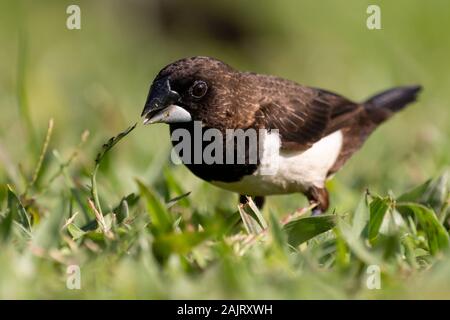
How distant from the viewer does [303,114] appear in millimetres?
4848

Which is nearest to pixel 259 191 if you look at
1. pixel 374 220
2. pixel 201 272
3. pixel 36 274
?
pixel 374 220

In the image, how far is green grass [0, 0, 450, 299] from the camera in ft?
9.69

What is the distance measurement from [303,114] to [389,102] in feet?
3.81

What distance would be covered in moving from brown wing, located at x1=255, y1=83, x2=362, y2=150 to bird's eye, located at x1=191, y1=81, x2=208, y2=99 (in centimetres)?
40

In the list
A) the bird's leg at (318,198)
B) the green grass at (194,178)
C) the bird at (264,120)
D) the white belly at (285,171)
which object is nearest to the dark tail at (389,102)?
the bird at (264,120)

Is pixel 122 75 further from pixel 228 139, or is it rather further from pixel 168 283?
pixel 168 283

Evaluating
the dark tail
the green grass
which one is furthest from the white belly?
the dark tail

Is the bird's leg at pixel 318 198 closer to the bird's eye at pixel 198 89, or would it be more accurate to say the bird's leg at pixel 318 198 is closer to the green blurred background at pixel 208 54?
the bird's eye at pixel 198 89

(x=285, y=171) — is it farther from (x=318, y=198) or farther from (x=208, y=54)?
(x=208, y=54)

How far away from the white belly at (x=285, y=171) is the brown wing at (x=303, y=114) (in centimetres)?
6

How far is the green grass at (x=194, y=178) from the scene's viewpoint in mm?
2953

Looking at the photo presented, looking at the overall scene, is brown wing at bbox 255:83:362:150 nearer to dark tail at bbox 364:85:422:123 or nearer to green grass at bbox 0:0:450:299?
dark tail at bbox 364:85:422:123

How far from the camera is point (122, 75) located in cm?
948
